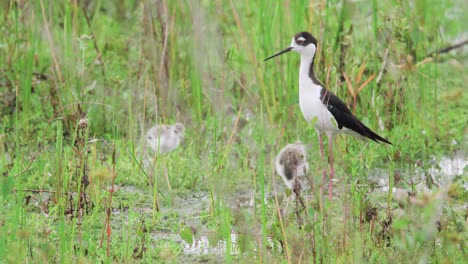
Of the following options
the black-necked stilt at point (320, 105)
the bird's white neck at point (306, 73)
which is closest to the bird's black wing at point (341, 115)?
the black-necked stilt at point (320, 105)

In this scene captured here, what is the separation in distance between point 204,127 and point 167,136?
12.6 inches

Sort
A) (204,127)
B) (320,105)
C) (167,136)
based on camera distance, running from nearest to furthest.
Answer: (320,105) < (167,136) < (204,127)

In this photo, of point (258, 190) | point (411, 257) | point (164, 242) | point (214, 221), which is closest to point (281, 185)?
point (258, 190)

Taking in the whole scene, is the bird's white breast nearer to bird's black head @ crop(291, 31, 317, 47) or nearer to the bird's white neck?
the bird's white neck

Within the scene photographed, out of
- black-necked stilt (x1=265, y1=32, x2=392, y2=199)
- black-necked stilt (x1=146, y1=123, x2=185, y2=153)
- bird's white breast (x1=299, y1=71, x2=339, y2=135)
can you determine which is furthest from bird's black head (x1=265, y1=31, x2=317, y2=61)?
black-necked stilt (x1=146, y1=123, x2=185, y2=153)

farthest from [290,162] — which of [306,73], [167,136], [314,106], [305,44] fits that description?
[167,136]

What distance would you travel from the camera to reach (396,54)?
562 cm

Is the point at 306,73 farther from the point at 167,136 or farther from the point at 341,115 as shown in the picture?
the point at 167,136

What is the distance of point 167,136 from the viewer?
534 cm

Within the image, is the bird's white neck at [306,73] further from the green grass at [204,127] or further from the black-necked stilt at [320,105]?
the green grass at [204,127]

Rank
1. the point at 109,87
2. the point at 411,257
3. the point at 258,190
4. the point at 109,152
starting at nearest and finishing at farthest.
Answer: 1. the point at 411,257
2. the point at 258,190
3. the point at 109,152
4. the point at 109,87

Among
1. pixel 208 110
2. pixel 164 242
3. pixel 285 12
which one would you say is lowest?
pixel 164 242

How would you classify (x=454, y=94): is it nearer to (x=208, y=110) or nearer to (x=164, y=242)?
(x=164, y=242)

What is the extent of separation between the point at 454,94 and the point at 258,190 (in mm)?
1669
